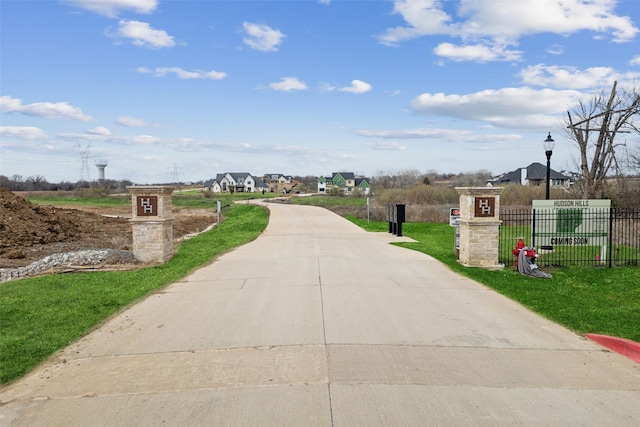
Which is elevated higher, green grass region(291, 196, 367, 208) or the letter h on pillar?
the letter h on pillar

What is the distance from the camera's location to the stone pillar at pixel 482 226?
13.2m

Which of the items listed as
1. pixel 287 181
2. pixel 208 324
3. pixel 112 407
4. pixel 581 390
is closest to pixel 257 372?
pixel 112 407

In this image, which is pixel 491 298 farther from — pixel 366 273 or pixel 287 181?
pixel 287 181

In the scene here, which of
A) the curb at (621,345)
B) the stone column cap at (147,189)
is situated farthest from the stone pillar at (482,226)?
the stone column cap at (147,189)

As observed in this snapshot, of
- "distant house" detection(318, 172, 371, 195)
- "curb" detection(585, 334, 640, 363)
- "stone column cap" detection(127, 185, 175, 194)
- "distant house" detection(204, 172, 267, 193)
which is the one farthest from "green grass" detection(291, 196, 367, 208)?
"distant house" detection(204, 172, 267, 193)

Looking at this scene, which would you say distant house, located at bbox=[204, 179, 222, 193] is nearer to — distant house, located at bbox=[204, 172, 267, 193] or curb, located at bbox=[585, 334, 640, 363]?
distant house, located at bbox=[204, 172, 267, 193]

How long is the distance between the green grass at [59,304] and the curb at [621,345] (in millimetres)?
7372

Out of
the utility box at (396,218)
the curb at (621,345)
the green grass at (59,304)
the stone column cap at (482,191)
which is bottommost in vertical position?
the curb at (621,345)

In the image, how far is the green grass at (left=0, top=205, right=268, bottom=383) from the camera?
21.1 feet

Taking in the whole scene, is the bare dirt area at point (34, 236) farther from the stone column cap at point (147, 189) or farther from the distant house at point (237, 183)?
the distant house at point (237, 183)

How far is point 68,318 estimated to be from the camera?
8.00m

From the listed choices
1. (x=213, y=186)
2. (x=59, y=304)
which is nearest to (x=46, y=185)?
(x=213, y=186)

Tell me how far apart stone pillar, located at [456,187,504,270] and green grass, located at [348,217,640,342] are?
526 millimetres

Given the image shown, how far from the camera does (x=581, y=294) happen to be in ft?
32.9
